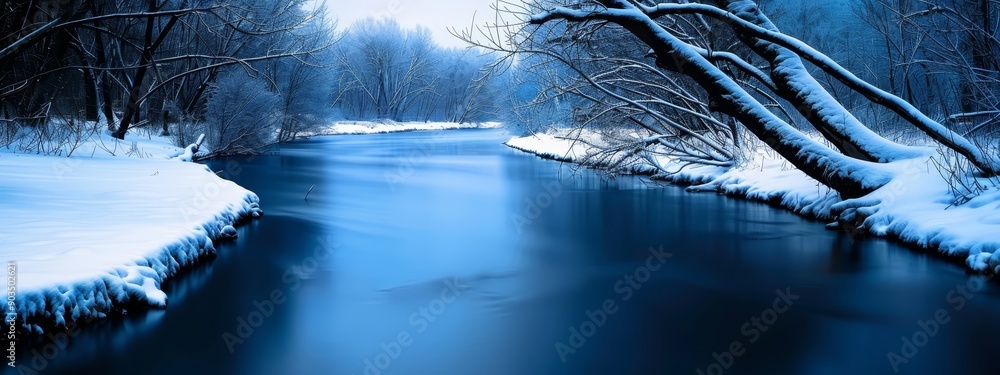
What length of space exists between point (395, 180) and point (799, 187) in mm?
9018

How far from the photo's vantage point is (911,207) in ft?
28.5

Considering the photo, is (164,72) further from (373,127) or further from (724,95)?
(373,127)

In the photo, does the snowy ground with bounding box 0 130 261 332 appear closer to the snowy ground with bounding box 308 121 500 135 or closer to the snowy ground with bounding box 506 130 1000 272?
the snowy ground with bounding box 506 130 1000 272

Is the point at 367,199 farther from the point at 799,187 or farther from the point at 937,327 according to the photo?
the point at 937,327

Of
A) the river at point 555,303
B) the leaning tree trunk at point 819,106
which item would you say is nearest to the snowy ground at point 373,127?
the leaning tree trunk at point 819,106

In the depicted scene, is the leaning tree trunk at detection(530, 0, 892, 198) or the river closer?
the river

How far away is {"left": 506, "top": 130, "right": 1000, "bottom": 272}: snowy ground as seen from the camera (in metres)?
7.31

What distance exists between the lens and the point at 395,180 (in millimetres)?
17734

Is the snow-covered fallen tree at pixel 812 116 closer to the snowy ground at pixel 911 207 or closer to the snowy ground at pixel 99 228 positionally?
the snowy ground at pixel 911 207

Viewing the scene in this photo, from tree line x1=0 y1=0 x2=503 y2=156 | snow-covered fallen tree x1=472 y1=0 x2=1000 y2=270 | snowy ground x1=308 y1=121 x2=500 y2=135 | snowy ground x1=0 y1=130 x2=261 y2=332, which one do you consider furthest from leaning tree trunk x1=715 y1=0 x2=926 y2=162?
snowy ground x1=308 y1=121 x2=500 y2=135

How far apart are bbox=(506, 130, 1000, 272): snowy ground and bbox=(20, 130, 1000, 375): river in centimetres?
26

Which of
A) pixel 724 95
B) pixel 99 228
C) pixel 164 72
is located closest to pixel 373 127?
pixel 164 72

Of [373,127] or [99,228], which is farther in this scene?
[373,127]

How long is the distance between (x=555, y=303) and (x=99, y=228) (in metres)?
3.80
